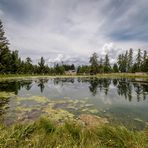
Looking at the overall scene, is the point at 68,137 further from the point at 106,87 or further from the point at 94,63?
the point at 94,63

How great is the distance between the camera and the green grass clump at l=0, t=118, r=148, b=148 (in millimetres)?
→ 4453

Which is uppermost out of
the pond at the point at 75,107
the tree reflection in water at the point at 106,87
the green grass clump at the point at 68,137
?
the green grass clump at the point at 68,137

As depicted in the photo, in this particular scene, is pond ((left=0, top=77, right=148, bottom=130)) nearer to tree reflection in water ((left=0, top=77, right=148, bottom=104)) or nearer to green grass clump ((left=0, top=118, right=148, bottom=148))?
tree reflection in water ((left=0, top=77, right=148, bottom=104))

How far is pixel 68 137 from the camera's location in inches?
200

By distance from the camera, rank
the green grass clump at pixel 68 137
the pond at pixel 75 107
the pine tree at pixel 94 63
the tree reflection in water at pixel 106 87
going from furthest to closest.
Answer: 1. the pine tree at pixel 94 63
2. the tree reflection in water at pixel 106 87
3. the pond at pixel 75 107
4. the green grass clump at pixel 68 137

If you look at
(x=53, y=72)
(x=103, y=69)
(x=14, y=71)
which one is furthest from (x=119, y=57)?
(x=14, y=71)

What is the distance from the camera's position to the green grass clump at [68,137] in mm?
4453

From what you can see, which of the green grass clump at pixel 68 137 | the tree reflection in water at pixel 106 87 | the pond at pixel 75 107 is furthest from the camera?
the tree reflection in water at pixel 106 87

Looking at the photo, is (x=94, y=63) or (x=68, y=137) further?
(x=94, y=63)

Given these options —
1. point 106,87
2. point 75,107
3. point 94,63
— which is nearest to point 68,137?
point 75,107

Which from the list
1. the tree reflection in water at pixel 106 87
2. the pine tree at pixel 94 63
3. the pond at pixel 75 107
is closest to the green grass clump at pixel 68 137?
the pond at pixel 75 107

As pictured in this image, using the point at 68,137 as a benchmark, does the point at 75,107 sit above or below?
below

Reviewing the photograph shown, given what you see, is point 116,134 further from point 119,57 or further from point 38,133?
point 119,57

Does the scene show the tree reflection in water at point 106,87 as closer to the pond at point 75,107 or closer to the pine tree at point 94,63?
Answer: the pond at point 75,107
